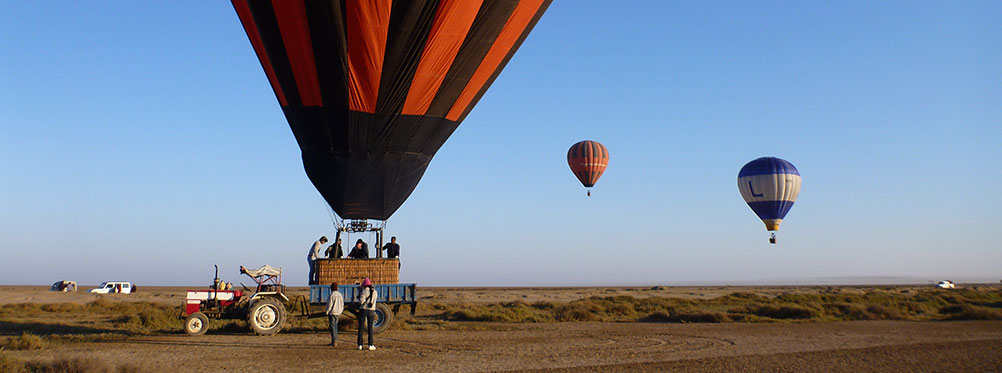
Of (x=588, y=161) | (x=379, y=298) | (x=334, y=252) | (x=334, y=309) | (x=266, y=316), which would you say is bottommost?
(x=266, y=316)

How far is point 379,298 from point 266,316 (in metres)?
2.66

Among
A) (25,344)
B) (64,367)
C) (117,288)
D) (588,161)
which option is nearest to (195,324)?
(25,344)

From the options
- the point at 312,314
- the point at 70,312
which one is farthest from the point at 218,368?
the point at 70,312

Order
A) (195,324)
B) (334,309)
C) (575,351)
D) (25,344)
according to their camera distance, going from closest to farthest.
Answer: (25,344) < (575,351) < (334,309) < (195,324)

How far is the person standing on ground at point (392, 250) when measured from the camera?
17312mm

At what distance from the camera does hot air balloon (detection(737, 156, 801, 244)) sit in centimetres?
3519

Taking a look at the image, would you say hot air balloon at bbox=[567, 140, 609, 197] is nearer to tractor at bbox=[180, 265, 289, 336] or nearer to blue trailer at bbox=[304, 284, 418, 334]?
blue trailer at bbox=[304, 284, 418, 334]

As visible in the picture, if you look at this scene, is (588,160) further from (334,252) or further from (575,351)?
(575,351)

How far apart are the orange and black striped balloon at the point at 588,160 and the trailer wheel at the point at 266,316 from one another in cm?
2492

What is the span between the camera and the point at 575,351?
13375mm

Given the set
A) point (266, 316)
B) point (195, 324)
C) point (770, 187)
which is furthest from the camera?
point (770, 187)

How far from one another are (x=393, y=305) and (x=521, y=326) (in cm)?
543

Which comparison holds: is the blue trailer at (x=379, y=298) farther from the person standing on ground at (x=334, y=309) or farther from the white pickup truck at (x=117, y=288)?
the white pickup truck at (x=117, y=288)

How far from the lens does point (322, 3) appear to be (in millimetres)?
15156
